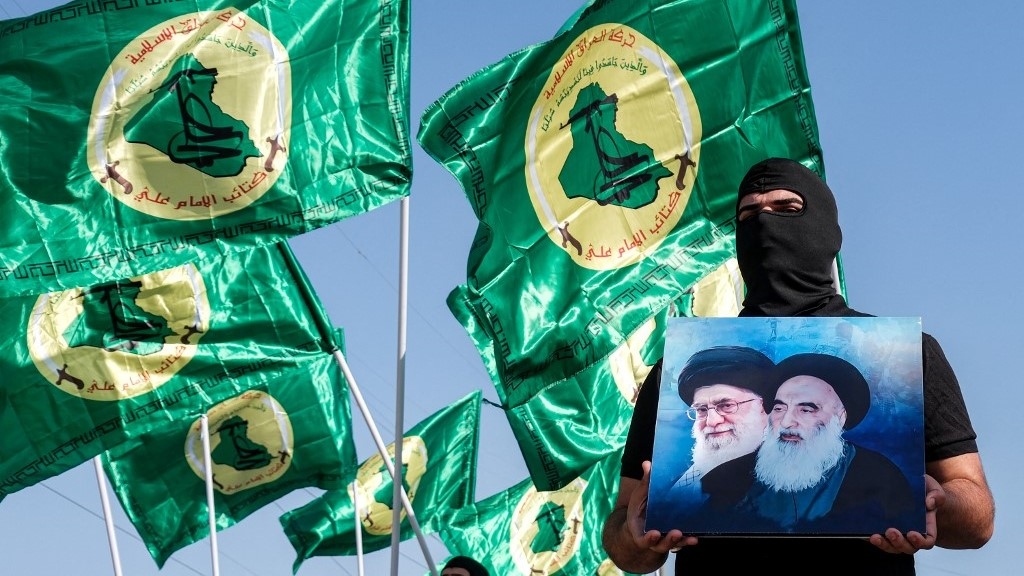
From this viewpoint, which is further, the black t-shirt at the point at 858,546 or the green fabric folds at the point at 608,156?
the green fabric folds at the point at 608,156

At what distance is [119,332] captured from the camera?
1264 cm

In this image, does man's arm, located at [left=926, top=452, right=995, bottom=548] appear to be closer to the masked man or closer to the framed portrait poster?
the masked man

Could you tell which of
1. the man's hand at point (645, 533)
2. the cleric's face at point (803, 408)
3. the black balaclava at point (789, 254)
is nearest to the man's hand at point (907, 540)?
the cleric's face at point (803, 408)

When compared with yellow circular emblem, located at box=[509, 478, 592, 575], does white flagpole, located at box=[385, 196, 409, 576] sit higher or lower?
higher

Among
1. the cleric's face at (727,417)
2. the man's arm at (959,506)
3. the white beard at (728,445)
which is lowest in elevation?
→ the man's arm at (959,506)

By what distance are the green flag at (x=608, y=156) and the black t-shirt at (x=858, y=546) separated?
4.62 meters

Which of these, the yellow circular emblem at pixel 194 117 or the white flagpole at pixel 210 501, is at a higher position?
the yellow circular emblem at pixel 194 117

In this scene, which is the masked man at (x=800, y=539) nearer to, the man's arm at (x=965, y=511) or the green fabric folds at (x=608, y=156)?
the man's arm at (x=965, y=511)

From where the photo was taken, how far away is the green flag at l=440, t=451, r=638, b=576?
50.8ft

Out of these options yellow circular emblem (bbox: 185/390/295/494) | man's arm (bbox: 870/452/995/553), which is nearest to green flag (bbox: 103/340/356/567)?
yellow circular emblem (bbox: 185/390/295/494)

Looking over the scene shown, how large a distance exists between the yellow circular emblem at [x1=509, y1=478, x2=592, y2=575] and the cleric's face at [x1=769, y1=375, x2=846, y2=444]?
11.6 meters

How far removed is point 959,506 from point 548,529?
12.5 metres

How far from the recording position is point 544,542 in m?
15.9

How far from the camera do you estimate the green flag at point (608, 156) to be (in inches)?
333
